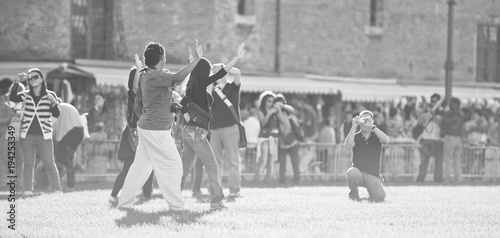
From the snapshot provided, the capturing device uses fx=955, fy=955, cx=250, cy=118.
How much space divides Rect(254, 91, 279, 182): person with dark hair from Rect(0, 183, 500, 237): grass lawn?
5.40 metres

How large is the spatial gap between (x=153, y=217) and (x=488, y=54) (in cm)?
2579

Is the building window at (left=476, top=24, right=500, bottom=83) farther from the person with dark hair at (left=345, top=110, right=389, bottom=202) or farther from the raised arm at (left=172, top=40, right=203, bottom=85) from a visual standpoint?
the raised arm at (left=172, top=40, right=203, bottom=85)

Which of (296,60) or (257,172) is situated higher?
(296,60)

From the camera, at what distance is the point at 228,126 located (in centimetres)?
1441

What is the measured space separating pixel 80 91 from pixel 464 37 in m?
15.4

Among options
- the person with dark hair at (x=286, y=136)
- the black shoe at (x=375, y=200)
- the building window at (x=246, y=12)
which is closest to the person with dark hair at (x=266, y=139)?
the person with dark hair at (x=286, y=136)

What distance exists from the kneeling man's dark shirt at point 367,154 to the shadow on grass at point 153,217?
3.69m

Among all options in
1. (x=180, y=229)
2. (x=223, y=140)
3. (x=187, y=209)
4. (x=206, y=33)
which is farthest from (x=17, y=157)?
(x=206, y=33)

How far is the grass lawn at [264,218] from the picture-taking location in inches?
370

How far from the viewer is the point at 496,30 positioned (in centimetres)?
3462

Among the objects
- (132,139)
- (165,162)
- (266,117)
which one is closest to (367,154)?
(132,139)

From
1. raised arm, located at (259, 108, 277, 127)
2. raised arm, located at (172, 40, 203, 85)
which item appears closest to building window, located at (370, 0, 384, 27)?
raised arm, located at (259, 108, 277, 127)

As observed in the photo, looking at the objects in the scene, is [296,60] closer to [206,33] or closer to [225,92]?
[206,33]

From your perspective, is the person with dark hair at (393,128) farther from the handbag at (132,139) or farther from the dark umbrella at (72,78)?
the handbag at (132,139)
